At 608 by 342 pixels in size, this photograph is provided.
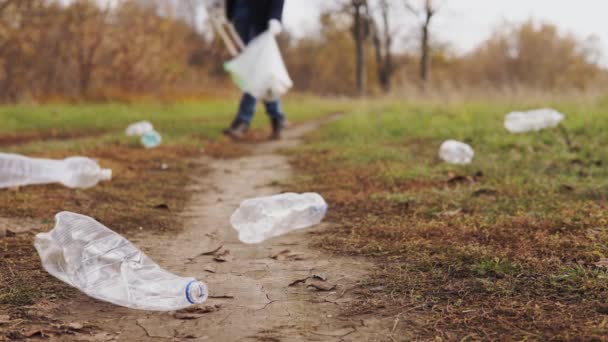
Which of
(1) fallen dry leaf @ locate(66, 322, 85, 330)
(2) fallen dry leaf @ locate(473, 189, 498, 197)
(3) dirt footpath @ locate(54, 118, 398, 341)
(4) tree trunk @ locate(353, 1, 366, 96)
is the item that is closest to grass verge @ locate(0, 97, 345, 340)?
(1) fallen dry leaf @ locate(66, 322, 85, 330)

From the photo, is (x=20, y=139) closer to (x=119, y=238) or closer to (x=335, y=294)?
(x=119, y=238)

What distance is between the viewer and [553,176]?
12.1ft

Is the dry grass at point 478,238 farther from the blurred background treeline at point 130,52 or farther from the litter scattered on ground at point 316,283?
the blurred background treeline at point 130,52

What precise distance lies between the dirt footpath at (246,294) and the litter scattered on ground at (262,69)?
9.33ft

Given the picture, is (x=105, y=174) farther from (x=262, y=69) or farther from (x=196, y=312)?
(x=262, y=69)

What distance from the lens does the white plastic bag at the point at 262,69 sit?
18.6 feet

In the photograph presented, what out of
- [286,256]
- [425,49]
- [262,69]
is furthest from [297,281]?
[425,49]

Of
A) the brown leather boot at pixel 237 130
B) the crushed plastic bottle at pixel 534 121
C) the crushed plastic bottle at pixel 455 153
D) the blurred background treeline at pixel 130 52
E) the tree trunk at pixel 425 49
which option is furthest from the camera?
the tree trunk at pixel 425 49

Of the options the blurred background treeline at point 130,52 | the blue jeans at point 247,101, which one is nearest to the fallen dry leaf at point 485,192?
the blue jeans at point 247,101

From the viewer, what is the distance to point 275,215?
111 inches

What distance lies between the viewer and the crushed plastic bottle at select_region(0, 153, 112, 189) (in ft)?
11.6

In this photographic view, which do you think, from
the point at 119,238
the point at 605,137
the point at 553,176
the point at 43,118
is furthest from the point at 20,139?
the point at 605,137

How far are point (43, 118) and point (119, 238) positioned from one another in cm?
690

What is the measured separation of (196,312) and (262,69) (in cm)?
426
